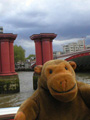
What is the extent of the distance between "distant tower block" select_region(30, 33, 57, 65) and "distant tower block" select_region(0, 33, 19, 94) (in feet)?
3.67

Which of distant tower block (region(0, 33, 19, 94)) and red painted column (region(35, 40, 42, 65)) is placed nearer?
distant tower block (region(0, 33, 19, 94))

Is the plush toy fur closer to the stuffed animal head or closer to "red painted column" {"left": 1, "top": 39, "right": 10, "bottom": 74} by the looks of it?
the stuffed animal head

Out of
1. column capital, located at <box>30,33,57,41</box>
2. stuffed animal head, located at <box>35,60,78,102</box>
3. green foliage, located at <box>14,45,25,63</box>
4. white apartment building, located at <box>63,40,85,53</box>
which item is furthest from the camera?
white apartment building, located at <box>63,40,85,53</box>

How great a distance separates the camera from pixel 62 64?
1195 mm

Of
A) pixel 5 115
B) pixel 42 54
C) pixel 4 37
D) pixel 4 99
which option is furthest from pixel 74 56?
pixel 5 115

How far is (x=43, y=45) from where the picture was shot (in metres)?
8.30

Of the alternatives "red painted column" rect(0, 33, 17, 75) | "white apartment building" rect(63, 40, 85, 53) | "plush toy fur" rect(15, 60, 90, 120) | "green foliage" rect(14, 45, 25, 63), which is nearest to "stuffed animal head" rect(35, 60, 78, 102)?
"plush toy fur" rect(15, 60, 90, 120)

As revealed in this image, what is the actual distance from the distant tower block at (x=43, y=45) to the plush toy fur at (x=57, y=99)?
7.01m

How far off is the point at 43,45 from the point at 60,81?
7.27 m

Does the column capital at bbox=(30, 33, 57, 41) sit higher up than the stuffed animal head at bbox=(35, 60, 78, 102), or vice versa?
the column capital at bbox=(30, 33, 57, 41)

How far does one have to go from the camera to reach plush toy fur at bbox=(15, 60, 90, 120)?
1.08 metres

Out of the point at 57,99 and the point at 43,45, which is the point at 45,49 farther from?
the point at 57,99

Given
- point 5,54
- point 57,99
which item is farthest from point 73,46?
point 57,99

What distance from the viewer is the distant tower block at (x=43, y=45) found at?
8.27m
